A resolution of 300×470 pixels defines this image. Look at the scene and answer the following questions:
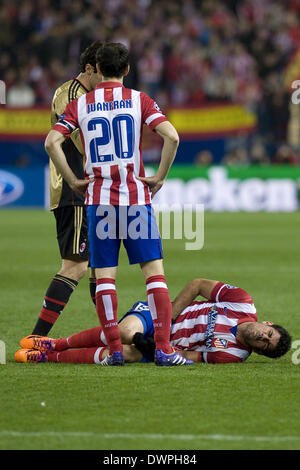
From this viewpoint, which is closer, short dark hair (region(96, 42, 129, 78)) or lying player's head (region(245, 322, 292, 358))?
short dark hair (region(96, 42, 129, 78))

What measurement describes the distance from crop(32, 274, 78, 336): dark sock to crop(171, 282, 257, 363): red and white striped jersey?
0.85 m

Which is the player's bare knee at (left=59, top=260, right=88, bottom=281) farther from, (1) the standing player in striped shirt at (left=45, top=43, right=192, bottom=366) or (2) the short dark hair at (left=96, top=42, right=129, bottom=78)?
(2) the short dark hair at (left=96, top=42, right=129, bottom=78)

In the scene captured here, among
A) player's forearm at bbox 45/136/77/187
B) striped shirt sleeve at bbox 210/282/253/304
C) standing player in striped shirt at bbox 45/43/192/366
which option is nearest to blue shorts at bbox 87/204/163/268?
standing player in striped shirt at bbox 45/43/192/366

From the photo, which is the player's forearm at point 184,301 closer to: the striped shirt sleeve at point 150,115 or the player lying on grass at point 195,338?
the player lying on grass at point 195,338

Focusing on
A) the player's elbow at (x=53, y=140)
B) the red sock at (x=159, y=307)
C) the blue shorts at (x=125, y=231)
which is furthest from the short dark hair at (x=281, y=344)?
the player's elbow at (x=53, y=140)

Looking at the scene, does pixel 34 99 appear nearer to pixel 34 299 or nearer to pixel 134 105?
pixel 34 299

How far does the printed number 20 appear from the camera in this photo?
18.1 ft

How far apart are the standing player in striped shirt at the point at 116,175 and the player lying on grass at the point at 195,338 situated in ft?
0.88

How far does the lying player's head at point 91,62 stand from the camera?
6367mm

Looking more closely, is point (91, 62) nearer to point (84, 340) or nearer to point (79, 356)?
point (84, 340)

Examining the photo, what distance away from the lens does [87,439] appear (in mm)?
4062

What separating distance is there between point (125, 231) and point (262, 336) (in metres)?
1.09
